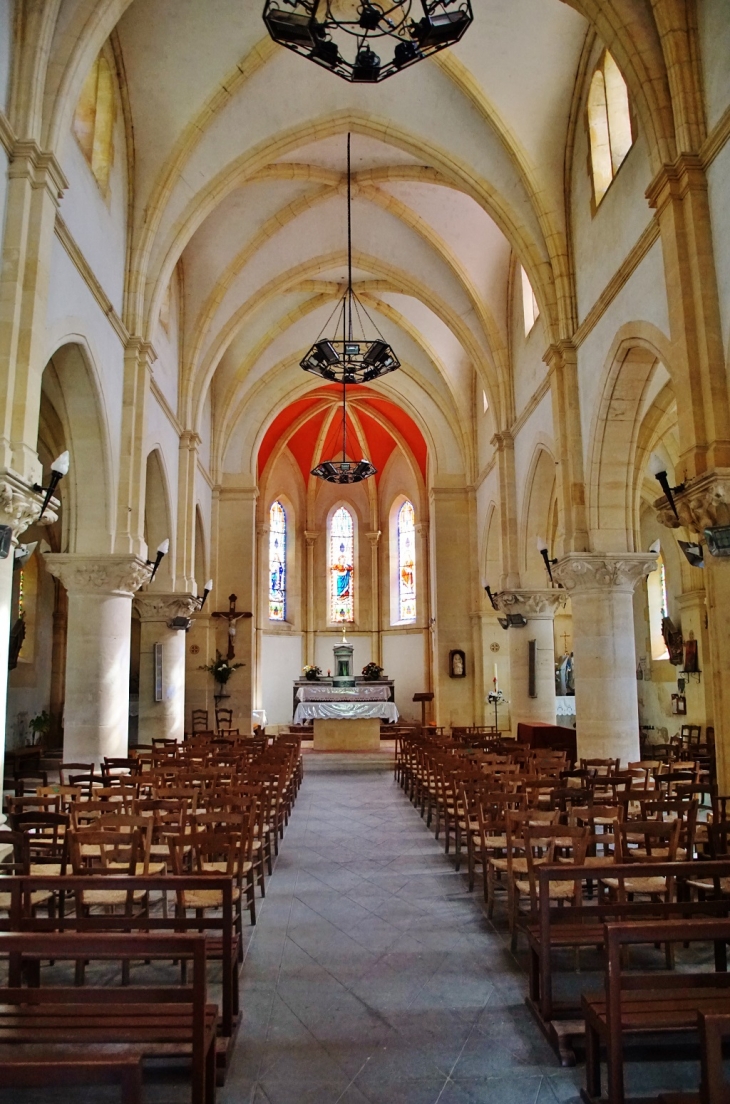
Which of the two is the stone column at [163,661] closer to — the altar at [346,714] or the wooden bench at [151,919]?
the altar at [346,714]

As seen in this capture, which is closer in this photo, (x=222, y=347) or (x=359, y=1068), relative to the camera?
(x=359, y=1068)

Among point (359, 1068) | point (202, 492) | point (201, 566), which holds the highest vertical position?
point (202, 492)

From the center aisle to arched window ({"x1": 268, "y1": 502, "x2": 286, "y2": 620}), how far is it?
78.5 feet

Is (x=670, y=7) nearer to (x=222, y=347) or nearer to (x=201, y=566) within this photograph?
(x=222, y=347)

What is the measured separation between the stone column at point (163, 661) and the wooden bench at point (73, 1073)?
1645cm

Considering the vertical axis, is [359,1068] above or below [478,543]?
below

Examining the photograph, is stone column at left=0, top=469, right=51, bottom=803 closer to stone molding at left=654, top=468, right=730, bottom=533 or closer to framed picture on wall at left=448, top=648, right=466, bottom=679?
stone molding at left=654, top=468, right=730, bottom=533

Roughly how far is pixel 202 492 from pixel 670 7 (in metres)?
17.2

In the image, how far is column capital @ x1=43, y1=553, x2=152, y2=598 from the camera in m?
13.2

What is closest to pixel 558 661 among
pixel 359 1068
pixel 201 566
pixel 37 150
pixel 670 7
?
pixel 201 566

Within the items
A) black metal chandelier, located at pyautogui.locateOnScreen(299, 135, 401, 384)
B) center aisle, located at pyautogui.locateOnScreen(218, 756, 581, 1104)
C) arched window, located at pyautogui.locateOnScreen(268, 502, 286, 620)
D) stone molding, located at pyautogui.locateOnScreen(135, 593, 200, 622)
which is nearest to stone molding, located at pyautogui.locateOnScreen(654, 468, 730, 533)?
center aisle, located at pyautogui.locateOnScreen(218, 756, 581, 1104)

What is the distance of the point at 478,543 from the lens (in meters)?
26.4

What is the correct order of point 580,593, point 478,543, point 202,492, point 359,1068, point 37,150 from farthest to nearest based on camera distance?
point 478,543 → point 202,492 → point 580,593 → point 37,150 → point 359,1068

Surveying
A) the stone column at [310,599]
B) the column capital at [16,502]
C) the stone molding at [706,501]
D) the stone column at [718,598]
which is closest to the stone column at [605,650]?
the stone molding at [706,501]
